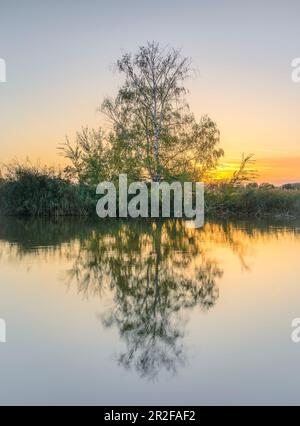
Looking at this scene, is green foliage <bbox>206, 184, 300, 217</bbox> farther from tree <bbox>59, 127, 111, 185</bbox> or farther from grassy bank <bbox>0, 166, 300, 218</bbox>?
tree <bbox>59, 127, 111, 185</bbox>

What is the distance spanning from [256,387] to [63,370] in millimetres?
1203

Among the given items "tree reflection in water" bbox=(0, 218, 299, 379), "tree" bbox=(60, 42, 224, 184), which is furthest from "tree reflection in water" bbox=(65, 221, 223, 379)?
"tree" bbox=(60, 42, 224, 184)

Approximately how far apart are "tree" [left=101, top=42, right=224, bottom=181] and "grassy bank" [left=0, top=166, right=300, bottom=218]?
1741 millimetres

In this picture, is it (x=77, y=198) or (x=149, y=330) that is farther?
(x=77, y=198)

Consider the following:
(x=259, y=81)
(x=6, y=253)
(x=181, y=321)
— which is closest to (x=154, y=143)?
(x=259, y=81)

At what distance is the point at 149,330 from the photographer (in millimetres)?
4469

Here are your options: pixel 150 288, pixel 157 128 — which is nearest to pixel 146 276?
pixel 150 288

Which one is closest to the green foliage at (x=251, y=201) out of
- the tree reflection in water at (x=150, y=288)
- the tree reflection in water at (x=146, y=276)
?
the tree reflection in water at (x=146, y=276)

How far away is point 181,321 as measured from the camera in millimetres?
4754

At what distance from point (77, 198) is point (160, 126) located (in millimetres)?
4963

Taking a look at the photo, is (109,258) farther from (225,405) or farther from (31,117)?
(31,117)

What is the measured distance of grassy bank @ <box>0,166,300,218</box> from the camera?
24.5m

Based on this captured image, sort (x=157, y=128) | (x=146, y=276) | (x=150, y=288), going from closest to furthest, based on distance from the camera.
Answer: (x=150, y=288)
(x=146, y=276)
(x=157, y=128)

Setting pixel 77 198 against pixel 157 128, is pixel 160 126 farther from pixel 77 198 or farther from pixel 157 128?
pixel 77 198
